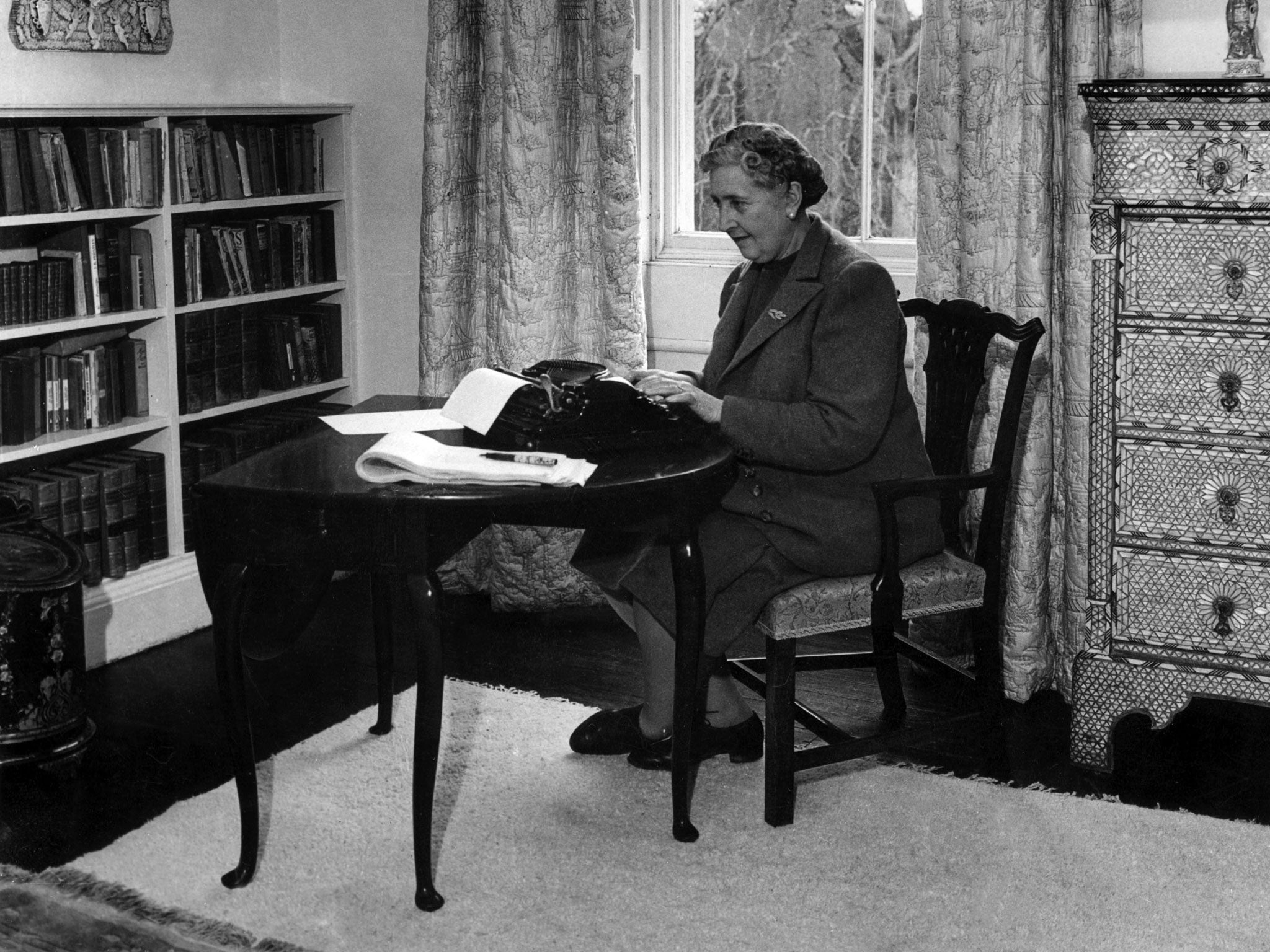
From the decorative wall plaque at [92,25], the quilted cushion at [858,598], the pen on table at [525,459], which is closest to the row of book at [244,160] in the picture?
the decorative wall plaque at [92,25]

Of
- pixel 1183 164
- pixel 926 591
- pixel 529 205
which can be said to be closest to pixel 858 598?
pixel 926 591

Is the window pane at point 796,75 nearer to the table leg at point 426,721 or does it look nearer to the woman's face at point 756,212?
the woman's face at point 756,212

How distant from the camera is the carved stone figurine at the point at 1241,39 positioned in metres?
3.46

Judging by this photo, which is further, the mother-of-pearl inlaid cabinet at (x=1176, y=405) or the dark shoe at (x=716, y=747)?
the dark shoe at (x=716, y=747)

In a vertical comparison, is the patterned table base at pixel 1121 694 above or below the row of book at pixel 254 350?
below

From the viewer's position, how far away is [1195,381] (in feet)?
11.2

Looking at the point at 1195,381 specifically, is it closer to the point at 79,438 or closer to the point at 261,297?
the point at 261,297

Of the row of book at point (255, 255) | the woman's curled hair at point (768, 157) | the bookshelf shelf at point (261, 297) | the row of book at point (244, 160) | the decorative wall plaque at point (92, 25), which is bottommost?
the bookshelf shelf at point (261, 297)

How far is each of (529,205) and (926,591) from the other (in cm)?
195

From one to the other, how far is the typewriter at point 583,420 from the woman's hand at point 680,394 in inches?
0.9

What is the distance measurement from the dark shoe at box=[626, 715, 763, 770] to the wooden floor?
0.64 ft

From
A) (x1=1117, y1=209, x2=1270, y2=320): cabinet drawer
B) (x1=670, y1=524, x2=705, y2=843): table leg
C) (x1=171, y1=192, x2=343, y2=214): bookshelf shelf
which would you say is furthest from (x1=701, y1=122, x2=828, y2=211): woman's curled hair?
(x1=171, y1=192, x2=343, y2=214): bookshelf shelf

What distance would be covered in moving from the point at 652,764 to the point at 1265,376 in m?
1.63

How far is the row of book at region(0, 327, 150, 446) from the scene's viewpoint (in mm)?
4090
